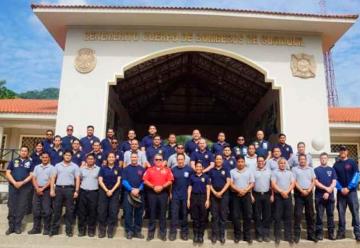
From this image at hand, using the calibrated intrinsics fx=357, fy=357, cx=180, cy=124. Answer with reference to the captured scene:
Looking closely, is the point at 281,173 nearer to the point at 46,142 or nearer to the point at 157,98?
the point at 46,142

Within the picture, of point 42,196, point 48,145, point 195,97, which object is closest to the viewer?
point 42,196

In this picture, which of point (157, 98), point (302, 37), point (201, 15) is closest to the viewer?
point (201, 15)

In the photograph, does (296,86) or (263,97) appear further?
(263,97)

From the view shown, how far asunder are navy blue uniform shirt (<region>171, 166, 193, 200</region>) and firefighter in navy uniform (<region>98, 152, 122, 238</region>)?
963 millimetres

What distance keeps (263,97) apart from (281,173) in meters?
8.15

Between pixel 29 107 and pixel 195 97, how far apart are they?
8.14 m

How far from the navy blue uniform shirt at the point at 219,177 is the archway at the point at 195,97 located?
4663mm

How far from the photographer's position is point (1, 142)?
13.1 metres

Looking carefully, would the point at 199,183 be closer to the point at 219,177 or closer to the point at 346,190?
the point at 219,177

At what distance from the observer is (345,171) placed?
6285 millimetres

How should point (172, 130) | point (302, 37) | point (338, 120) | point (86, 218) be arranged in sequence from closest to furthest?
1. point (86, 218)
2. point (302, 37)
3. point (338, 120)
4. point (172, 130)

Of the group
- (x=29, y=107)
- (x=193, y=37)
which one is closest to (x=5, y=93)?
(x=29, y=107)

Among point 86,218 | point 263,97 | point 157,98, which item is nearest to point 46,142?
point 86,218

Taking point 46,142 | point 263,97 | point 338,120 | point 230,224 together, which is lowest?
point 230,224
